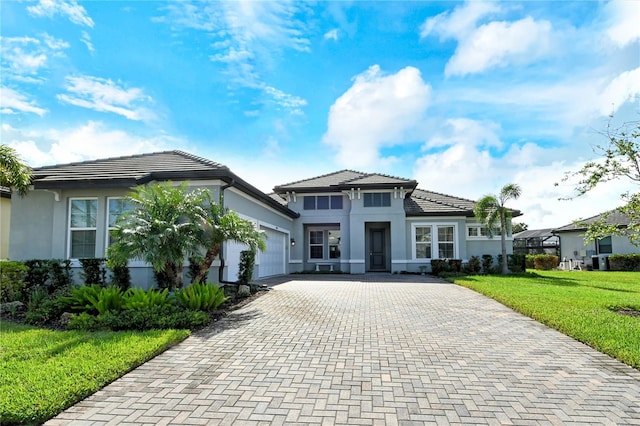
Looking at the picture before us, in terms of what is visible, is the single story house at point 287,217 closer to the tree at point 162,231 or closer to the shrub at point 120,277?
the shrub at point 120,277

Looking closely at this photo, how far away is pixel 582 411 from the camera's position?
11.1 feet

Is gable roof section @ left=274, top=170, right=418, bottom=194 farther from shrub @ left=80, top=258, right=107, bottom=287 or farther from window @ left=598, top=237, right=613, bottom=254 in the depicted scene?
window @ left=598, top=237, right=613, bottom=254

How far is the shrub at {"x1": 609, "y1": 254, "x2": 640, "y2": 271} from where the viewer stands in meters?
22.7

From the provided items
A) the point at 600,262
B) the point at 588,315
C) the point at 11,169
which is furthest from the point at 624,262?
the point at 11,169

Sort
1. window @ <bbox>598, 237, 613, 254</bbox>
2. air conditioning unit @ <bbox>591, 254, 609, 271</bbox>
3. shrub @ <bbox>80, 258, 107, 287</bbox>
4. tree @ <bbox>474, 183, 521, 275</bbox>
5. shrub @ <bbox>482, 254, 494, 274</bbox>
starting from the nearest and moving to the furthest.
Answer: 1. shrub @ <bbox>80, 258, 107, 287</bbox>
2. tree @ <bbox>474, 183, 521, 275</bbox>
3. shrub @ <bbox>482, 254, 494, 274</bbox>
4. air conditioning unit @ <bbox>591, 254, 609, 271</bbox>
5. window @ <bbox>598, 237, 613, 254</bbox>

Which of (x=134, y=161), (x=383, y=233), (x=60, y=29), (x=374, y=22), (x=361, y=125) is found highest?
(x=374, y=22)

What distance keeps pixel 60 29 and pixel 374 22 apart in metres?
8.34

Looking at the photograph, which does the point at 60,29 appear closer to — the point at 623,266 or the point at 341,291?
the point at 341,291

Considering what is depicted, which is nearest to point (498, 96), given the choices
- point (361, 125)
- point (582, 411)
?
point (361, 125)

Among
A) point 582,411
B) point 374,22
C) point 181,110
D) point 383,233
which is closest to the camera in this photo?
point 582,411

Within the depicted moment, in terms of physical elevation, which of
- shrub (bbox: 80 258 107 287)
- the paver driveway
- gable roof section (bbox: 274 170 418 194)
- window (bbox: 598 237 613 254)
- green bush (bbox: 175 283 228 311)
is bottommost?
the paver driveway

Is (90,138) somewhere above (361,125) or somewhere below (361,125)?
below

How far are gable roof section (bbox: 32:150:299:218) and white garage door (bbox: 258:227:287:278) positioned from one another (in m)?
3.42

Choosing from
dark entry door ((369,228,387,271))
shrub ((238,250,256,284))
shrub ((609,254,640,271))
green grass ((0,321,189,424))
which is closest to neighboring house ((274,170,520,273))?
dark entry door ((369,228,387,271))
